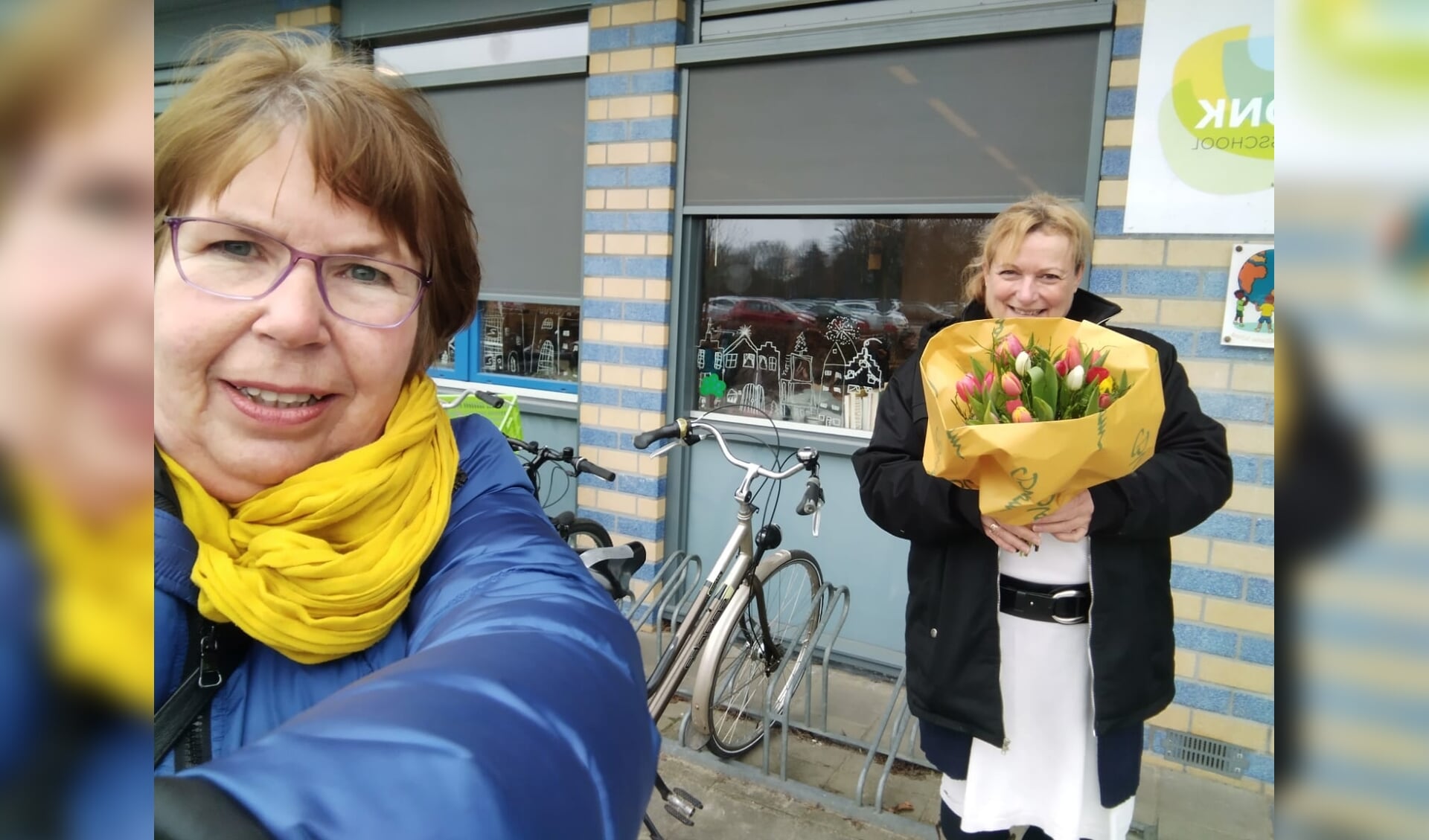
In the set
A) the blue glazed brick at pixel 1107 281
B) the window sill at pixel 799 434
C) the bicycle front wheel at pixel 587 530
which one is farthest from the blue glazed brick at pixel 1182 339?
the bicycle front wheel at pixel 587 530

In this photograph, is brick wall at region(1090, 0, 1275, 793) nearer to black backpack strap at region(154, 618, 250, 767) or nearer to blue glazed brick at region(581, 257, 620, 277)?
blue glazed brick at region(581, 257, 620, 277)

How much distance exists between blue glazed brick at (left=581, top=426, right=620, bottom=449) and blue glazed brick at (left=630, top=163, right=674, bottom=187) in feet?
4.55

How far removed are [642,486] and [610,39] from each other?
2450mm

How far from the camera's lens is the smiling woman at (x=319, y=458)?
2.89 ft

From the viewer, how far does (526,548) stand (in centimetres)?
112

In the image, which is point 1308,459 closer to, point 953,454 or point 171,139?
point 171,139

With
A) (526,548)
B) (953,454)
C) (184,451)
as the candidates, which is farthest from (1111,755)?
(184,451)

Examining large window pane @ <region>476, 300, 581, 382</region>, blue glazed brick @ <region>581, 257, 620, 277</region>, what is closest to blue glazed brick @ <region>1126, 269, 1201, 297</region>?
blue glazed brick @ <region>581, 257, 620, 277</region>

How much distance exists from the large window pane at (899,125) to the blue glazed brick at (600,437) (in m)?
1.37

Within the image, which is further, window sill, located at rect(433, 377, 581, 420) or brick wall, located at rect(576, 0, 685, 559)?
window sill, located at rect(433, 377, 581, 420)

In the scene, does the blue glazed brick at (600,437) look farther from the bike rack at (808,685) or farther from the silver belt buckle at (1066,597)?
the silver belt buckle at (1066,597)

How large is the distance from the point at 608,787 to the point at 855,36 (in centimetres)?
382

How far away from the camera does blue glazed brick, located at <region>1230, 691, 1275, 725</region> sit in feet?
10.5

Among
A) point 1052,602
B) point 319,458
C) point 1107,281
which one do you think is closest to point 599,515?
point 1107,281
